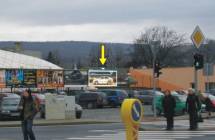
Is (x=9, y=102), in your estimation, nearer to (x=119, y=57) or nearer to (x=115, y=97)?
(x=115, y=97)

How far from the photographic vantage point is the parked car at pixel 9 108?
120ft

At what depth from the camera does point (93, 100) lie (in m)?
59.3

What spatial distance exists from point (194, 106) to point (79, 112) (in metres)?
13.0

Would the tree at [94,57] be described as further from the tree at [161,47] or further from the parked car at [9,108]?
the parked car at [9,108]

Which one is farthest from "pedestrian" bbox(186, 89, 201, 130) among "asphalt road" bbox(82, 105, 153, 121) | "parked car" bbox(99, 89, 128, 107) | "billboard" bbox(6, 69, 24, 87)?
"billboard" bbox(6, 69, 24, 87)

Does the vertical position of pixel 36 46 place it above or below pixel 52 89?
above

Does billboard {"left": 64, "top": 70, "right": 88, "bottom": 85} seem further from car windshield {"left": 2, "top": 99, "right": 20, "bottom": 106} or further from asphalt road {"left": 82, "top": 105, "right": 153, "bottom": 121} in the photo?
car windshield {"left": 2, "top": 99, "right": 20, "bottom": 106}

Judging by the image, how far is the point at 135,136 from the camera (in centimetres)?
960

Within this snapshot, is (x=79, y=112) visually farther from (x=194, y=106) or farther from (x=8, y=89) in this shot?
(x=8, y=89)

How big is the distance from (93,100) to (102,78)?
99.9 ft

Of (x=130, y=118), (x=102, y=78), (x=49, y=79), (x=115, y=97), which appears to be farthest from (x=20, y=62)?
(x=130, y=118)

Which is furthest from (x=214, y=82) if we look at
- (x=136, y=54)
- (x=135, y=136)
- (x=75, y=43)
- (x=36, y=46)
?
(x=135, y=136)

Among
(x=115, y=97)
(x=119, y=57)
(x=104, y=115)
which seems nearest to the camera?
(x=104, y=115)

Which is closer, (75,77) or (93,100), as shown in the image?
(93,100)
